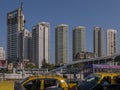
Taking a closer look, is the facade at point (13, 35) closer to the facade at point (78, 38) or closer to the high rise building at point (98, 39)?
the high rise building at point (98, 39)

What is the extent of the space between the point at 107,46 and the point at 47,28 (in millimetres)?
16830

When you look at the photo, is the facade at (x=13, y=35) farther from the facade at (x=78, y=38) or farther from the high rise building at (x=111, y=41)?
the facade at (x=78, y=38)

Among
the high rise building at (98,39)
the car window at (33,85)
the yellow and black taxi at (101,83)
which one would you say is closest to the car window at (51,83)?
the car window at (33,85)

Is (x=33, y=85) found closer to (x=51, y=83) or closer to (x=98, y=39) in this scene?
(x=51, y=83)

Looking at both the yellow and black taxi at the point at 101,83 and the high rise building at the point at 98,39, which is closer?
the yellow and black taxi at the point at 101,83

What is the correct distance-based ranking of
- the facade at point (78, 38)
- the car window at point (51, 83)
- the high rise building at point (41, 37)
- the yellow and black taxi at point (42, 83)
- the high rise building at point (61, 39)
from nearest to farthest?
1. the yellow and black taxi at point (42, 83)
2. the car window at point (51, 83)
3. the high rise building at point (41, 37)
4. the high rise building at point (61, 39)
5. the facade at point (78, 38)

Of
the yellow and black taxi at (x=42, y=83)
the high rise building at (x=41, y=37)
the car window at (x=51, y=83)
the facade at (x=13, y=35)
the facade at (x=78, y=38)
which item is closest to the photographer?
the yellow and black taxi at (x=42, y=83)

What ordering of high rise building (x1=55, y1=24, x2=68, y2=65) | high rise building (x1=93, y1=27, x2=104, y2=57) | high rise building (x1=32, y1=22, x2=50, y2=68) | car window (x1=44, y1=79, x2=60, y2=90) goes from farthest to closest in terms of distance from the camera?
high rise building (x1=93, y1=27, x2=104, y2=57) < high rise building (x1=55, y1=24, x2=68, y2=65) < high rise building (x1=32, y1=22, x2=50, y2=68) < car window (x1=44, y1=79, x2=60, y2=90)

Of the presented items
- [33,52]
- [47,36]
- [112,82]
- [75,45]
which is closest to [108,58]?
[75,45]

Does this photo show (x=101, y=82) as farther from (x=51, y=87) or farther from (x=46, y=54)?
(x=46, y=54)

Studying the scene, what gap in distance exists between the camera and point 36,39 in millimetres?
73062

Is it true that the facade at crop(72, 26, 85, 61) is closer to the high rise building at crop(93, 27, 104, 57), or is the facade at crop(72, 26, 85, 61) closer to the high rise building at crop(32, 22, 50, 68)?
the high rise building at crop(93, 27, 104, 57)

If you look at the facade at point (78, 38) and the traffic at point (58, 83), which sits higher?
the facade at point (78, 38)

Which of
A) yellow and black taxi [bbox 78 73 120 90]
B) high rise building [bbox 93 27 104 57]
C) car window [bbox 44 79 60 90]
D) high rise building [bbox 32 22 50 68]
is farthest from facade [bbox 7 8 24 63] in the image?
car window [bbox 44 79 60 90]
